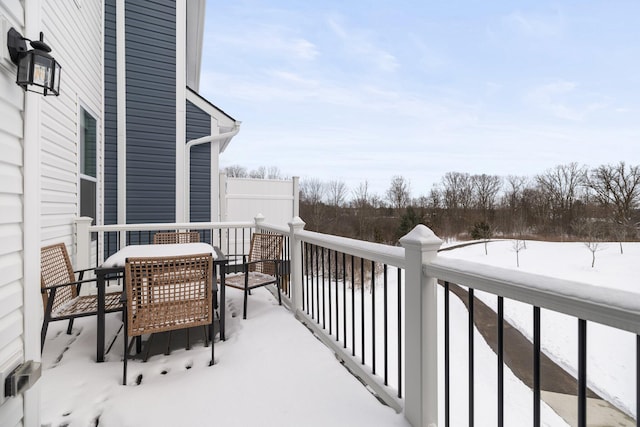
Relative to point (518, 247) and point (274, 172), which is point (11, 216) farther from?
point (274, 172)

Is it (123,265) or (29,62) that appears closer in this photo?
(29,62)

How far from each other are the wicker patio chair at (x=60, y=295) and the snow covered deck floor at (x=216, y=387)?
1.03 feet

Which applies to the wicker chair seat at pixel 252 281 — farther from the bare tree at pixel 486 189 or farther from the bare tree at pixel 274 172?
the bare tree at pixel 486 189

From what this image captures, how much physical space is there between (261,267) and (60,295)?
2.04 metres

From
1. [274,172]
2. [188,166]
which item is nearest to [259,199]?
[188,166]

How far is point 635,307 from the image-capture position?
75 cm

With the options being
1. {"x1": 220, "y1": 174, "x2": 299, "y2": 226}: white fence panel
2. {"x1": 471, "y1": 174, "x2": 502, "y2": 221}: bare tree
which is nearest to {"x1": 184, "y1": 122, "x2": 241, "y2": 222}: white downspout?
{"x1": 220, "y1": 174, "x2": 299, "y2": 226}: white fence panel

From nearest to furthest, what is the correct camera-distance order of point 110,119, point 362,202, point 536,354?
point 536,354
point 110,119
point 362,202

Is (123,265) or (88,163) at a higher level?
(88,163)

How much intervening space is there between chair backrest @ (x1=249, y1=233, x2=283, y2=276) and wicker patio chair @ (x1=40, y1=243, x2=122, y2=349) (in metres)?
1.65

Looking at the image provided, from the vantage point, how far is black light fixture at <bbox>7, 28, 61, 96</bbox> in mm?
1446

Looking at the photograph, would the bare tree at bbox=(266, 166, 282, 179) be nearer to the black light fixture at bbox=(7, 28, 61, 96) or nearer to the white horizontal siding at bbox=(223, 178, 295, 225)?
the white horizontal siding at bbox=(223, 178, 295, 225)

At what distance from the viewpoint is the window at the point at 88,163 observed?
4.22 meters

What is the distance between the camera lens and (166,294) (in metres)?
2.22
